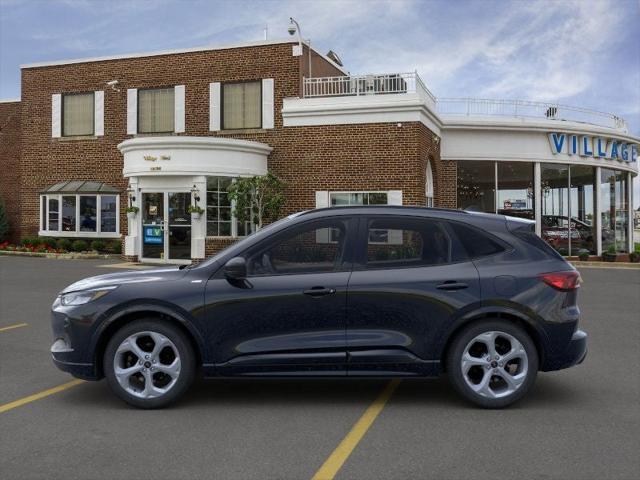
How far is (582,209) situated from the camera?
2480cm

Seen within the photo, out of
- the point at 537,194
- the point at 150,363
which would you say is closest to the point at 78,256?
the point at 537,194

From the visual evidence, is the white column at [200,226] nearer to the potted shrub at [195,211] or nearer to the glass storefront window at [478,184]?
the potted shrub at [195,211]

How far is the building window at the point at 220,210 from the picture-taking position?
19891 millimetres

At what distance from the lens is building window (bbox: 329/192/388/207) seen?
20.1 meters

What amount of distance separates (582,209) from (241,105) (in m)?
13.8

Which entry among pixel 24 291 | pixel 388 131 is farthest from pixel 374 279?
pixel 388 131

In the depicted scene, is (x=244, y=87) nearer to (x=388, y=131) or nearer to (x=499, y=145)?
(x=388, y=131)

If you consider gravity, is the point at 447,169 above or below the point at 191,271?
above

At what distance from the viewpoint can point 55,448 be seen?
13.9ft

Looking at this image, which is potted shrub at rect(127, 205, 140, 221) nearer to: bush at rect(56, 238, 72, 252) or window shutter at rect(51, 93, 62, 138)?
bush at rect(56, 238, 72, 252)

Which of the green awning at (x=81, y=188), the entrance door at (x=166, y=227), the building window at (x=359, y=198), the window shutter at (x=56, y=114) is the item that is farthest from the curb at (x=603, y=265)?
the window shutter at (x=56, y=114)

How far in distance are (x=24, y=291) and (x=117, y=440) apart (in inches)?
386

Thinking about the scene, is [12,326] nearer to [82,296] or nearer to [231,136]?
[82,296]

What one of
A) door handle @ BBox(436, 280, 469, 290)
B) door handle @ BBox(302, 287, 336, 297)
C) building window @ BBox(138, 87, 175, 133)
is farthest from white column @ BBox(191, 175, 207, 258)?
door handle @ BBox(436, 280, 469, 290)
